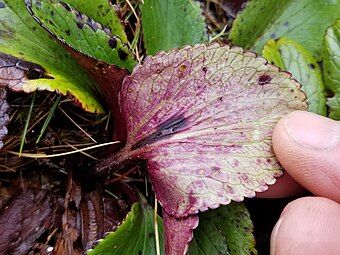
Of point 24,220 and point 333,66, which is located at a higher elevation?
point 333,66

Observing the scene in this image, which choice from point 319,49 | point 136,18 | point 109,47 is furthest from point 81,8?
point 319,49

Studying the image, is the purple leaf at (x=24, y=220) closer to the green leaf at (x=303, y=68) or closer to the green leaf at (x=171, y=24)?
the green leaf at (x=171, y=24)

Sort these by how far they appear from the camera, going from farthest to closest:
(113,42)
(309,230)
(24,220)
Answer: (24,220) → (113,42) → (309,230)

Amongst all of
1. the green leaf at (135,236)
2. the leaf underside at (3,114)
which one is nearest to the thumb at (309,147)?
the green leaf at (135,236)

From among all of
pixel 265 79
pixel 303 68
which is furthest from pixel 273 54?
pixel 265 79

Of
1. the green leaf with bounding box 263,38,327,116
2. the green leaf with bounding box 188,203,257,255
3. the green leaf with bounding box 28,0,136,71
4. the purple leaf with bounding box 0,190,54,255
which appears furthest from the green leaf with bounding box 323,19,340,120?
the purple leaf with bounding box 0,190,54,255

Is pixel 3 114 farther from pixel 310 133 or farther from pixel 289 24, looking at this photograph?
pixel 289 24

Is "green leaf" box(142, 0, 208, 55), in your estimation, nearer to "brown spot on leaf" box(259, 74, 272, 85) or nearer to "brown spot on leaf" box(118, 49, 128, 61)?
"brown spot on leaf" box(118, 49, 128, 61)

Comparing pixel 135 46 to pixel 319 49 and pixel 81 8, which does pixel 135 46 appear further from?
pixel 319 49
